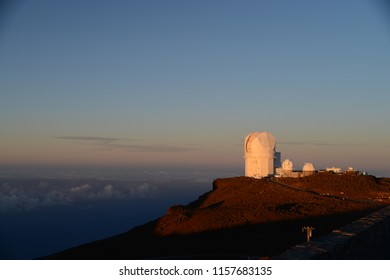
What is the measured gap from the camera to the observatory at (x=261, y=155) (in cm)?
4588

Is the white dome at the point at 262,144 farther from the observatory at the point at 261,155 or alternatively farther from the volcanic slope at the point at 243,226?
the volcanic slope at the point at 243,226

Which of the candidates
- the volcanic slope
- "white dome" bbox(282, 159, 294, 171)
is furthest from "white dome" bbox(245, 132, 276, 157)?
the volcanic slope

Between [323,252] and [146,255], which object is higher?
[323,252]

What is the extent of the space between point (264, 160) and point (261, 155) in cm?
57

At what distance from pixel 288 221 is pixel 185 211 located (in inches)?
271

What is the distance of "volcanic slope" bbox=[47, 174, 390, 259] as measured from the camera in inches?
773

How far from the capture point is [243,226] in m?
23.7

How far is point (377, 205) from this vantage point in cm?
2831

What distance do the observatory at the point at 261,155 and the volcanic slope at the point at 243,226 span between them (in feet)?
31.3

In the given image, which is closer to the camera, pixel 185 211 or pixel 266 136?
pixel 185 211

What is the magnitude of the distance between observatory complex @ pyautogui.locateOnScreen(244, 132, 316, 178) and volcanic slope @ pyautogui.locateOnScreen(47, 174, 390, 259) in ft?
31.0

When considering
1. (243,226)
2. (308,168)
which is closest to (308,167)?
(308,168)

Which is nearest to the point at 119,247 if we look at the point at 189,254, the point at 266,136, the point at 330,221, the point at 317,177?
the point at 189,254
